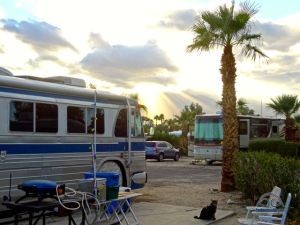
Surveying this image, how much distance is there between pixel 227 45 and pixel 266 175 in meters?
5.50

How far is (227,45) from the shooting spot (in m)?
16.5

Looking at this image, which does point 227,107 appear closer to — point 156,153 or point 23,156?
point 23,156

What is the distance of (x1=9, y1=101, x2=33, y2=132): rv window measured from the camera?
1021 cm

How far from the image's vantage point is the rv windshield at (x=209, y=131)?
104ft

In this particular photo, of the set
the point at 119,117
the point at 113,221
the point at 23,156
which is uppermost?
the point at 119,117

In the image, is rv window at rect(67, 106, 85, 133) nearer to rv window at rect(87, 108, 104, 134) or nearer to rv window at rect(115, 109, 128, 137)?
rv window at rect(87, 108, 104, 134)

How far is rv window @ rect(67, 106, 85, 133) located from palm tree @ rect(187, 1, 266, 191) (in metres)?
5.87

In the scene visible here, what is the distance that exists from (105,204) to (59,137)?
3.36 m

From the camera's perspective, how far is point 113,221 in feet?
30.6

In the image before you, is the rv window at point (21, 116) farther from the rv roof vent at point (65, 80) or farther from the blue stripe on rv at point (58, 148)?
the rv roof vent at point (65, 80)

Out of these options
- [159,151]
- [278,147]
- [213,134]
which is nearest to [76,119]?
[278,147]

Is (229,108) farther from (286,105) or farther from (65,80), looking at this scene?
(286,105)

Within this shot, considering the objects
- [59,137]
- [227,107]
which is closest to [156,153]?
[227,107]

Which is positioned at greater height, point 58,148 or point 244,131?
point 244,131
